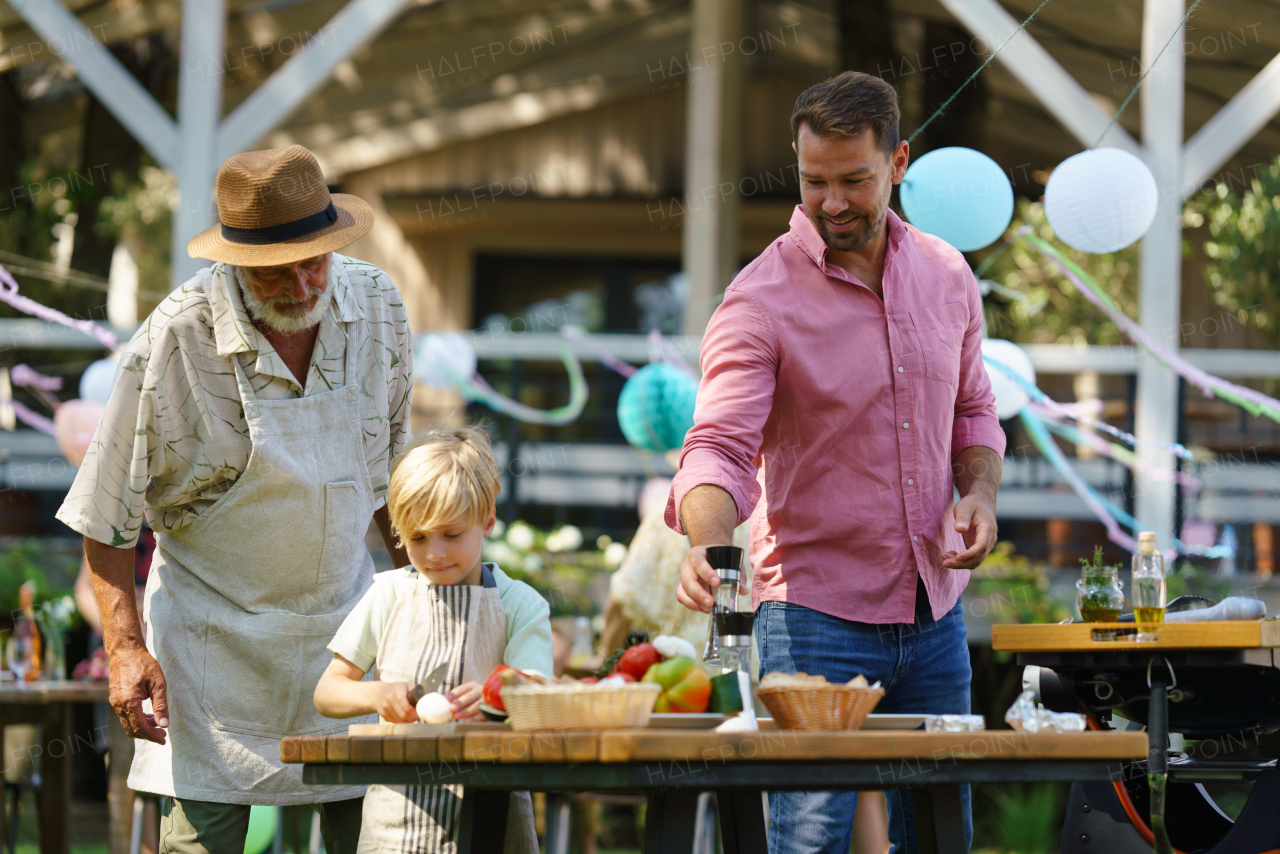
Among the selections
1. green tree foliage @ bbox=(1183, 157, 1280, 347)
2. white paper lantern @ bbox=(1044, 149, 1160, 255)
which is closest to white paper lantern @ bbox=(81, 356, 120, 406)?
white paper lantern @ bbox=(1044, 149, 1160, 255)

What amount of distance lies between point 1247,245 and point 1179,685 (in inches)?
197

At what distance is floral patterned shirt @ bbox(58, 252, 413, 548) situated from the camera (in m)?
2.72

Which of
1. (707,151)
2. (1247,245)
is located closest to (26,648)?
(707,151)

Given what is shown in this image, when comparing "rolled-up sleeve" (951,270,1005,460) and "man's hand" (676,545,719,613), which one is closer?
"man's hand" (676,545,719,613)

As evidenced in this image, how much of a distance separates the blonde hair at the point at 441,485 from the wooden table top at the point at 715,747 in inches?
21.7

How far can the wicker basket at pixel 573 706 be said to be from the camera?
1.86 metres

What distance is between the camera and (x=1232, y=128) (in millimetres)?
6141

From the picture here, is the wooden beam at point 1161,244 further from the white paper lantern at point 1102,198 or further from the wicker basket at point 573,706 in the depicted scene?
the wicker basket at point 573,706

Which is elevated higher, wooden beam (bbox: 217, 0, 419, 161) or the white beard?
wooden beam (bbox: 217, 0, 419, 161)

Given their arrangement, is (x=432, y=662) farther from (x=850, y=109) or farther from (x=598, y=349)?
(x=598, y=349)

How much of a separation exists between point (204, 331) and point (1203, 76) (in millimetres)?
8084

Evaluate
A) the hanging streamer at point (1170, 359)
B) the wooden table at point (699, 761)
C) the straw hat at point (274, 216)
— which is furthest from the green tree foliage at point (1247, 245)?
the wooden table at point (699, 761)

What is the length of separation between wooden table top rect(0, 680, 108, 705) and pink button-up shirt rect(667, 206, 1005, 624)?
2.79 meters

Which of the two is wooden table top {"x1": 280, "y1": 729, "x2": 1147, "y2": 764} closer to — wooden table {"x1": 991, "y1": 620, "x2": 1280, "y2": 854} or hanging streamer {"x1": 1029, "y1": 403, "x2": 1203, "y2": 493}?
wooden table {"x1": 991, "y1": 620, "x2": 1280, "y2": 854}
